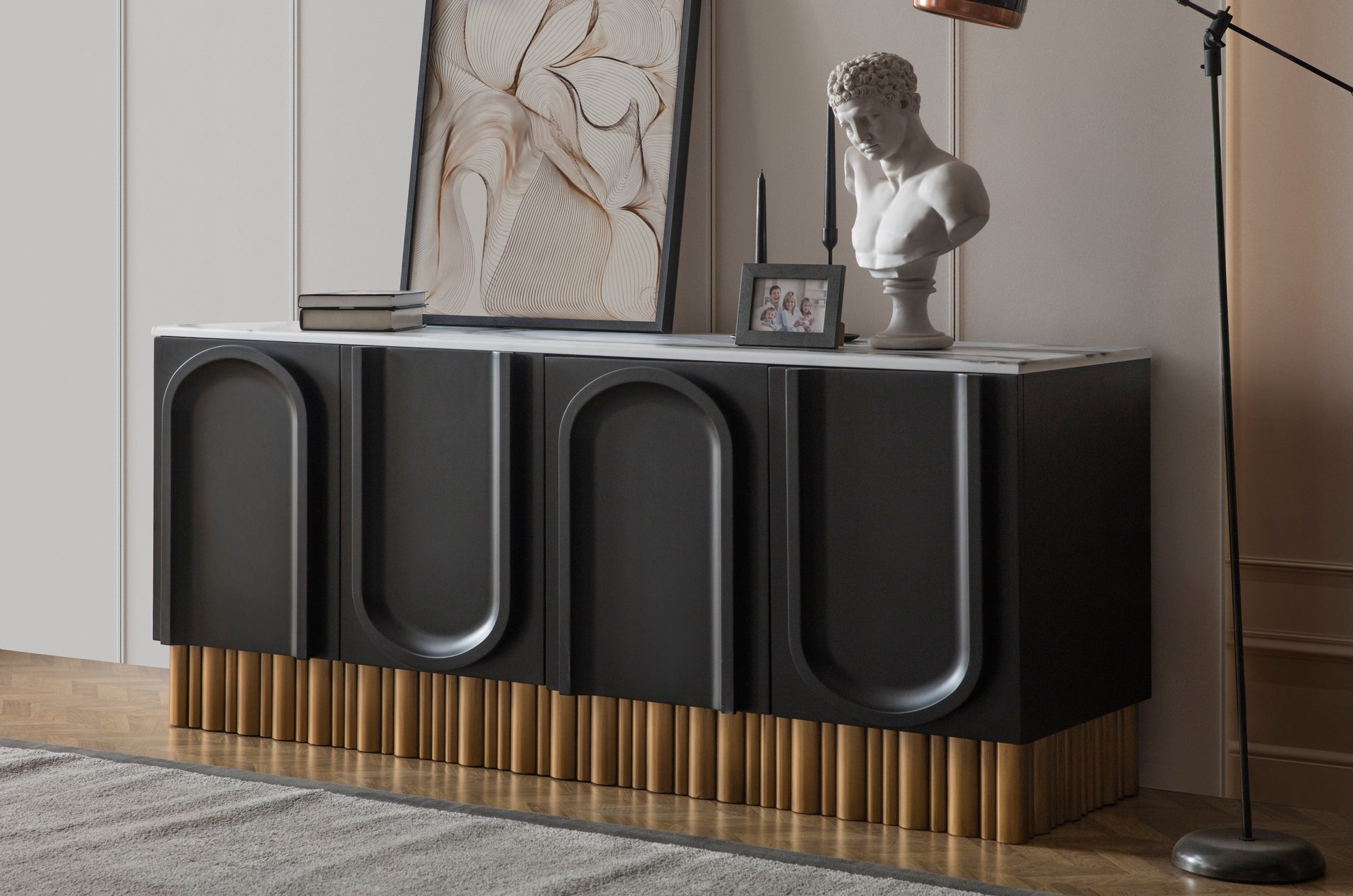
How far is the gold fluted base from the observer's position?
126 inches

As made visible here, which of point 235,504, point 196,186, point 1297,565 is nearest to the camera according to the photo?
point 1297,565

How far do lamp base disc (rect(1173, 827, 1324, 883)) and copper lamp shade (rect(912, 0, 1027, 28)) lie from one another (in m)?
1.56

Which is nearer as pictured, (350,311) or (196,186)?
(350,311)

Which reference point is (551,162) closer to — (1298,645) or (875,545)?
(875,545)

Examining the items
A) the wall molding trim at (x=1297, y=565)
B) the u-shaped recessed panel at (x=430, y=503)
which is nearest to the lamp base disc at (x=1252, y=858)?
the wall molding trim at (x=1297, y=565)

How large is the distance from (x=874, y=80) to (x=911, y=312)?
471 mm

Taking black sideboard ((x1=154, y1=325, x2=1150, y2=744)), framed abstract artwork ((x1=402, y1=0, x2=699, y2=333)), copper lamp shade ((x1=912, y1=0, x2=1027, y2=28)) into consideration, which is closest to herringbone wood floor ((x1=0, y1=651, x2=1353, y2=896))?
black sideboard ((x1=154, y1=325, x2=1150, y2=744))

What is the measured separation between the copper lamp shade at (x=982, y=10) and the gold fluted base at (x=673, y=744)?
1366 mm

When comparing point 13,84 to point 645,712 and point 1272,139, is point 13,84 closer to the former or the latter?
point 645,712

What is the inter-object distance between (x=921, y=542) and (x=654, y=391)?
640 mm

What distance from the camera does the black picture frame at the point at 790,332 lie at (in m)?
3.26

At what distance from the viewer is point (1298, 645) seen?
11.3 feet

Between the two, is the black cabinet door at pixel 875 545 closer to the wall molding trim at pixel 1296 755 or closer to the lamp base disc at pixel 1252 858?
the lamp base disc at pixel 1252 858

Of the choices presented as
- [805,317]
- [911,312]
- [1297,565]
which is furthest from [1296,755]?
[805,317]
